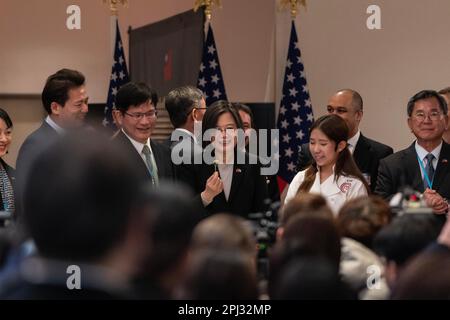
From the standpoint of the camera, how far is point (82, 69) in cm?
991

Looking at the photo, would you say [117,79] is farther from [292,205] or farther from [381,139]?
[292,205]

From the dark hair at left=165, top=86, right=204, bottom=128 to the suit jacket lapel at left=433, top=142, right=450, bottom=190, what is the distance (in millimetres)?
1485

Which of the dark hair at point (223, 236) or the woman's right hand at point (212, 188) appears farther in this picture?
the woman's right hand at point (212, 188)

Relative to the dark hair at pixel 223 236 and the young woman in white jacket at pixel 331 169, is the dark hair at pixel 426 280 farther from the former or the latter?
the young woman in white jacket at pixel 331 169

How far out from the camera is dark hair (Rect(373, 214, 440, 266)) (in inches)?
90.9

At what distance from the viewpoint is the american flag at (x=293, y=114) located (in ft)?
→ 27.0

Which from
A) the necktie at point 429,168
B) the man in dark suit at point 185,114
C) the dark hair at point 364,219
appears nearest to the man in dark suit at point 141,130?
the man in dark suit at point 185,114

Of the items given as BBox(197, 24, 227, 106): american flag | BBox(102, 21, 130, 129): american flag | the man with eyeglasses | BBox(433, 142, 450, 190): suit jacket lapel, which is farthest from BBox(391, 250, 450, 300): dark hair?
BBox(102, 21, 130, 129): american flag

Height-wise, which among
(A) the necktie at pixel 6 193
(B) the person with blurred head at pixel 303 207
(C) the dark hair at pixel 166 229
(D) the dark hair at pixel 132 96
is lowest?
(A) the necktie at pixel 6 193

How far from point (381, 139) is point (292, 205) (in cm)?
559

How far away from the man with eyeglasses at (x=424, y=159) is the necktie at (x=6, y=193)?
2.15 metres

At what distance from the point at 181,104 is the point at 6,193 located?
3.87 ft

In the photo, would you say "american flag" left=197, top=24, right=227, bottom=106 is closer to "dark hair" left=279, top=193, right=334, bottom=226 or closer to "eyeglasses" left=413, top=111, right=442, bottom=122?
"eyeglasses" left=413, top=111, right=442, bottom=122

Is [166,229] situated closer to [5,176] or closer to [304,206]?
[304,206]
